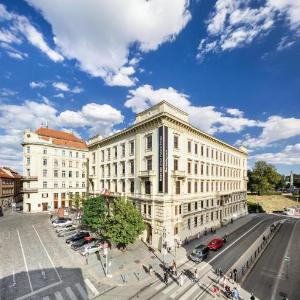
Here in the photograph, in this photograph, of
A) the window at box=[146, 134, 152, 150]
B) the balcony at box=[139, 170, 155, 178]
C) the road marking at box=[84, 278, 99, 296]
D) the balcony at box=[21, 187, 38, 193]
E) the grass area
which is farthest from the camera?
the grass area

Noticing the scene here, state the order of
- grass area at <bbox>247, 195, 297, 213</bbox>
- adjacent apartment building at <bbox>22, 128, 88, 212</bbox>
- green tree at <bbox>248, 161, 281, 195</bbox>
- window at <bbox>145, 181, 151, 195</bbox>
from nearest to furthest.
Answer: window at <bbox>145, 181, 151, 195</bbox>
adjacent apartment building at <bbox>22, 128, 88, 212</bbox>
grass area at <bbox>247, 195, 297, 213</bbox>
green tree at <bbox>248, 161, 281, 195</bbox>

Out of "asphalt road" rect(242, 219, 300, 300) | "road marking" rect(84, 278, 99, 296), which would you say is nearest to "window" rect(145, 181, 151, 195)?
"road marking" rect(84, 278, 99, 296)

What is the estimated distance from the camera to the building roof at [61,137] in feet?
213

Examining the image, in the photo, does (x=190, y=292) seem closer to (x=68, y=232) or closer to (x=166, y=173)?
(x=166, y=173)

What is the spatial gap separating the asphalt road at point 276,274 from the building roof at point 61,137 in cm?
5712

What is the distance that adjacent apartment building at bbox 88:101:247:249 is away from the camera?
33.8 metres

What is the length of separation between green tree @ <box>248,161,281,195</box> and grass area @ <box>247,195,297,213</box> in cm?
351

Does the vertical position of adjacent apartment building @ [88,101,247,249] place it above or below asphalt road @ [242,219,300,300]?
above

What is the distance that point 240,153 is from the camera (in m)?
64.4

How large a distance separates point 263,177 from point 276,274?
232ft

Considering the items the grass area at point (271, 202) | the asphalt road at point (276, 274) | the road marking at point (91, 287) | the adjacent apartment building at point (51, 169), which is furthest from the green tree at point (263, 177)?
the road marking at point (91, 287)

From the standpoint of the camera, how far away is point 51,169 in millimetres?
63438

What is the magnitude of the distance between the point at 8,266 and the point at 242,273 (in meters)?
26.8

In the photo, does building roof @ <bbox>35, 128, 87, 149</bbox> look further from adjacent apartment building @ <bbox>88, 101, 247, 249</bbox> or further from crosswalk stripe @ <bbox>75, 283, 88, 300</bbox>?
crosswalk stripe @ <bbox>75, 283, 88, 300</bbox>
